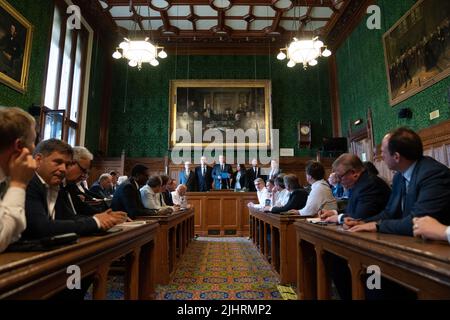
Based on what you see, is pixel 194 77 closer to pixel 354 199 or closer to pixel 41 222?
pixel 354 199

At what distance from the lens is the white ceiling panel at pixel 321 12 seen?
367 inches

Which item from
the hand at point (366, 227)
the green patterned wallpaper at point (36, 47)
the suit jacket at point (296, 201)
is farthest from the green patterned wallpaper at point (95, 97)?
the hand at point (366, 227)

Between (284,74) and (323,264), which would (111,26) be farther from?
(323,264)

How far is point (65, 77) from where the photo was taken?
820 cm

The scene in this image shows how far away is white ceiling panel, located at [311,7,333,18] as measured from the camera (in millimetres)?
9320

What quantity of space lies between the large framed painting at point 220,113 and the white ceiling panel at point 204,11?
2303 mm

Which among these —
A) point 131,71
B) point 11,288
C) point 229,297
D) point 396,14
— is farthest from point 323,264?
point 131,71

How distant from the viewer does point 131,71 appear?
11172mm

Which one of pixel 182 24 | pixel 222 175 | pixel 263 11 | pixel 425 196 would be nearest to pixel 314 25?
pixel 263 11

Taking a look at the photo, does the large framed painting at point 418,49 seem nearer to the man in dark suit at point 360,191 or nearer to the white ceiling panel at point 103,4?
the man in dark suit at point 360,191

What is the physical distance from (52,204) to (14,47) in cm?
555

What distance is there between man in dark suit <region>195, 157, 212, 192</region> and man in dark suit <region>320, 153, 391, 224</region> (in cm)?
712
